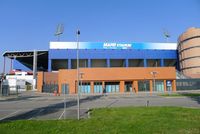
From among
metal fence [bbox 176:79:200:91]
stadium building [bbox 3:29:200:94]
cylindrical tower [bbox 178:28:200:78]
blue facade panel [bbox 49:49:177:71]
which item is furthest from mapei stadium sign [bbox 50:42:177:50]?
metal fence [bbox 176:79:200:91]

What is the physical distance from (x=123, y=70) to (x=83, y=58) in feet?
67.7

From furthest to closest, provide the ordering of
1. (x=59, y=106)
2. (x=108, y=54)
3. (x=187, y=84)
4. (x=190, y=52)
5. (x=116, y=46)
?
(x=116, y=46)
(x=108, y=54)
(x=190, y=52)
(x=187, y=84)
(x=59, y=106)

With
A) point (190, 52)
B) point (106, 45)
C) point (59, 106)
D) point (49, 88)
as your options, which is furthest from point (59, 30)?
point (59, 106)

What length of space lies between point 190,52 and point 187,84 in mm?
16255

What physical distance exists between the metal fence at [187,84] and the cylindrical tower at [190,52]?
7748 mm

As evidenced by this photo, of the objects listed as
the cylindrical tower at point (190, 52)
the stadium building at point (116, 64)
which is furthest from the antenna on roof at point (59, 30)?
the cylindrical tower at point (190, 52)

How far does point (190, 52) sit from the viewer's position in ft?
255

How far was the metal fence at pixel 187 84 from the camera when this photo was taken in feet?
211

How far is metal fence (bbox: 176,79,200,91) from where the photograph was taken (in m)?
64.2

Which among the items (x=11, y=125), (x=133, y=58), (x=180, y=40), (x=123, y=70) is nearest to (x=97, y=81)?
(x=123, y=70)

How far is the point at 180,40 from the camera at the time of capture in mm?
82750

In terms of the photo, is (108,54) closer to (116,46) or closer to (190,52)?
(116,46)

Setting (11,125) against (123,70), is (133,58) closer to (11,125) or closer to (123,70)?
(123,70)

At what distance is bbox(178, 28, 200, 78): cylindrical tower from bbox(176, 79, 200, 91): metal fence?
775 cm
